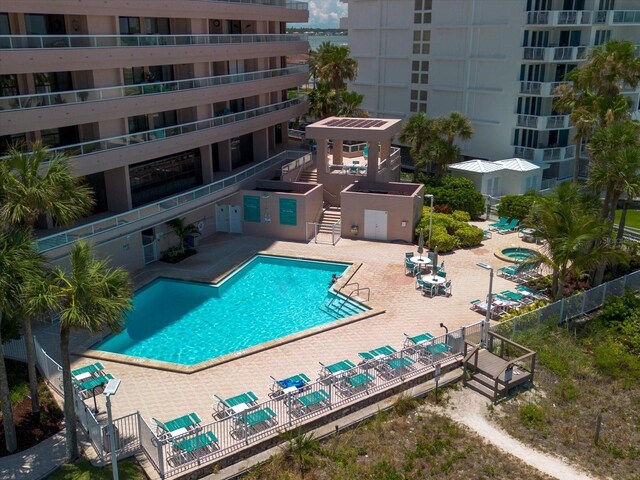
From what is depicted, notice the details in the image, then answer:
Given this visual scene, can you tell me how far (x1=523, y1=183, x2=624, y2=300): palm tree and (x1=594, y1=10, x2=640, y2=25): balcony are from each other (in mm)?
25644

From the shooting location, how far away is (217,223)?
Answer: 3625 cm

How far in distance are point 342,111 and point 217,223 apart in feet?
52.1

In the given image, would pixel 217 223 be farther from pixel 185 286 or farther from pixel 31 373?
pixel 31 373

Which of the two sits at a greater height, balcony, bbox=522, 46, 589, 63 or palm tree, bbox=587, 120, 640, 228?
balcony, bbox=522, 46, 589, 63

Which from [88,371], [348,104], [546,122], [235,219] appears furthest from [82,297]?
[546,122]

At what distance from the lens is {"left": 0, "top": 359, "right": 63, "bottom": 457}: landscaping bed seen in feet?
56.8

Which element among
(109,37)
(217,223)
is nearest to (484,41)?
(217,223)

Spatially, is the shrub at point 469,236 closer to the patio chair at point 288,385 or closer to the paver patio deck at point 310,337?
the paver patio deck at point 310,337

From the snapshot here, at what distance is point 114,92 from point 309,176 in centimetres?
1584

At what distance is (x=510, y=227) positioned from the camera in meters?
37.1

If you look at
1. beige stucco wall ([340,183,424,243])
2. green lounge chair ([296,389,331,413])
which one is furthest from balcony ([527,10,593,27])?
green lounge chair ([296,389,331,413])

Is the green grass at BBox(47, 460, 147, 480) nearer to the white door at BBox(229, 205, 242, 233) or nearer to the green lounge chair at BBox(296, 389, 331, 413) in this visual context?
the green lounge chair at BBox(296, 389, 331, 413)

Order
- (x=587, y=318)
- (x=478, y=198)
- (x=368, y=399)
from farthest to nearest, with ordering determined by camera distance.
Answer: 1. (x=478, y=198)
2. (x=587, y=318)
3. (x=368, y=399)

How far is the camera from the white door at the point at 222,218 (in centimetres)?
A: 3597
